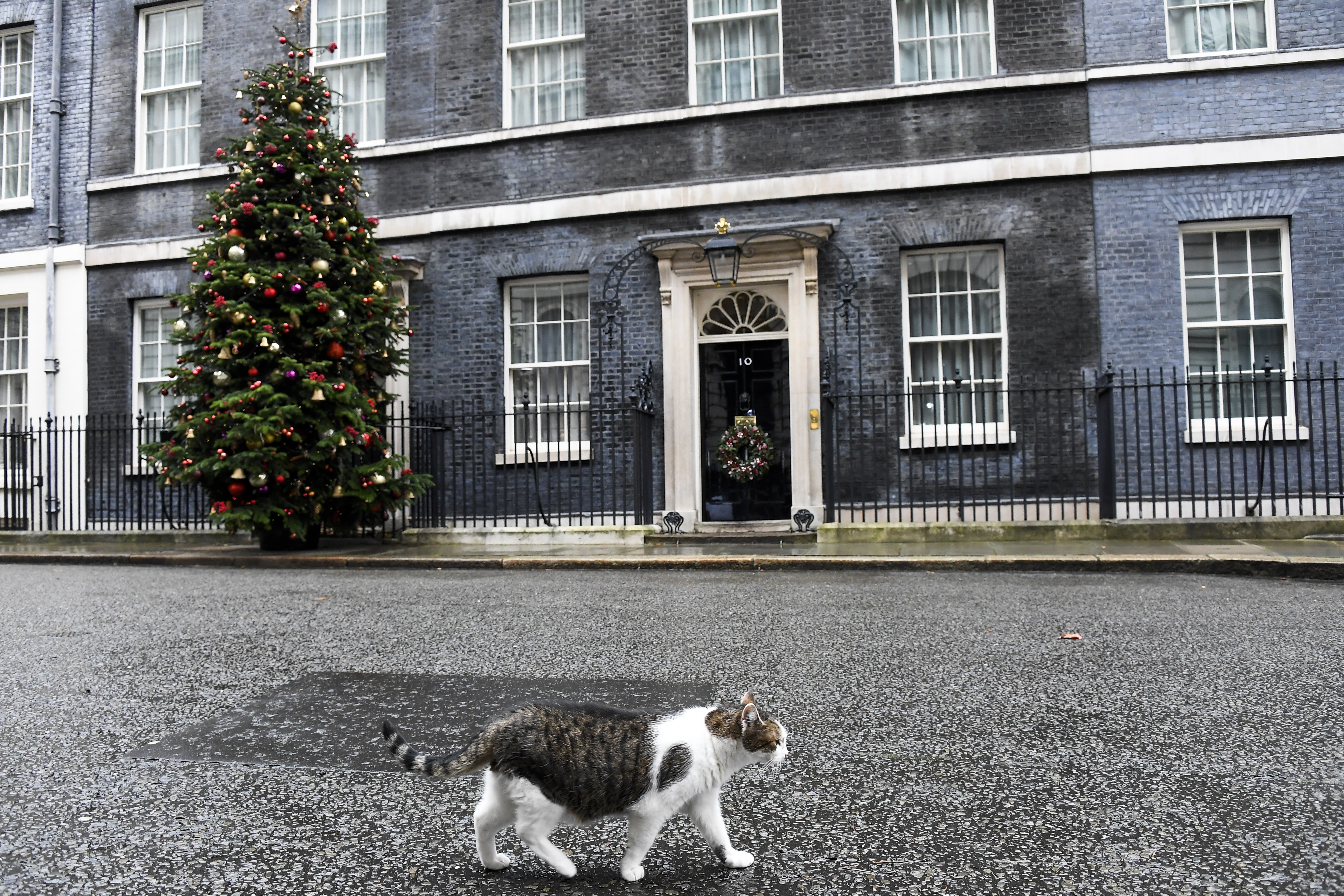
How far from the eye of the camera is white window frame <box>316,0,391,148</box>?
50.2 ft

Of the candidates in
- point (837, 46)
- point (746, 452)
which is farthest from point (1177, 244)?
point (746, 452)

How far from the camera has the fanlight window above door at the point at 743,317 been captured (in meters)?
13.7

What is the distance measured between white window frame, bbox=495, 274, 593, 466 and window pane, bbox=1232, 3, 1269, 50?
347 inches

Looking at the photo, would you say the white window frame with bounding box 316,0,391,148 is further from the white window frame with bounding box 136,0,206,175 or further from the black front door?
the black front door

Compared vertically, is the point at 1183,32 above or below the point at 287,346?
above

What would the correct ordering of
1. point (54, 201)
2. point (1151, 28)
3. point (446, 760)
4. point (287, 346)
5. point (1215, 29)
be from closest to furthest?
point (446, 760), point (287, 346), point (1151, 28), point (1215, 29), point (54, 201)

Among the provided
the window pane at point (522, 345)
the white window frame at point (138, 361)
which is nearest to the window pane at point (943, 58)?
the window pane at point (522, 345)

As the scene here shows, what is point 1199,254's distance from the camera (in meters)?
12.6

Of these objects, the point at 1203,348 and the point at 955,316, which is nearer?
the point at 1203,348

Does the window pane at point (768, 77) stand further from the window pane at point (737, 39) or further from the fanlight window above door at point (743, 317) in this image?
the fanlight window above door at point (743, 317)

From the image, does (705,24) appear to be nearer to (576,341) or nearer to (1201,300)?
(576,341)

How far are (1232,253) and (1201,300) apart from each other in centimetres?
69

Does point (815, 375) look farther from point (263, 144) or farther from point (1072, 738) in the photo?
point (1072, 738)

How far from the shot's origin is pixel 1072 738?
3789 mm
